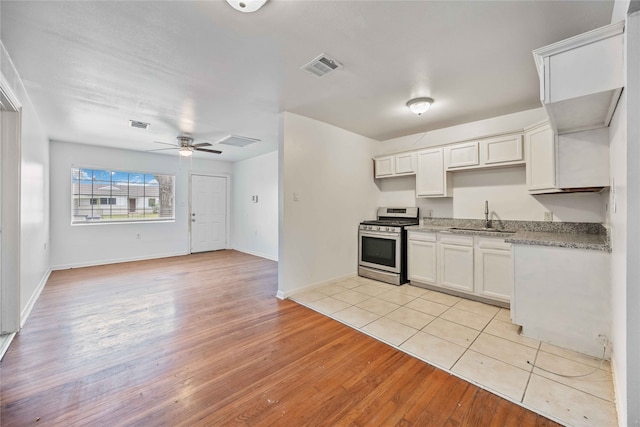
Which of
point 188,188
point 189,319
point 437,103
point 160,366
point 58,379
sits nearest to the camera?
point 58,379

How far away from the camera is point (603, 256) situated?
208 cm

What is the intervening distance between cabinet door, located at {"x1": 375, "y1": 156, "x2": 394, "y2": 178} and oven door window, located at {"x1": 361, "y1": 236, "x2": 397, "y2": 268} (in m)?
1.16

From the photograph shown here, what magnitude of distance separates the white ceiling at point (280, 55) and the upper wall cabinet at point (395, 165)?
0.71 metres

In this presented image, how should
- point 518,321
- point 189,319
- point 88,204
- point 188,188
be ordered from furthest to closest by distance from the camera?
point 188,188 < point 88,204 < point 189,319 < point 518,321

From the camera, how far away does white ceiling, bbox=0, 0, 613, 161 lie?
1.71 metres

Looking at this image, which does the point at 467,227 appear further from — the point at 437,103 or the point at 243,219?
the point at 243,219

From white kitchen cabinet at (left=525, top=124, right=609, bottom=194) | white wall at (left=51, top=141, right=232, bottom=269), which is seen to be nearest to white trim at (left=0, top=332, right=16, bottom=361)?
white wall at (left=51, top=141, right=232, bottom=269)

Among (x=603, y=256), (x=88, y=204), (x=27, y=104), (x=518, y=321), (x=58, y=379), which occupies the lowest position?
(x=58, y=379)

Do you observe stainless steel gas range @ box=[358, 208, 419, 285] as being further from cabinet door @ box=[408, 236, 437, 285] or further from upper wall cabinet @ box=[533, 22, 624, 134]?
upper wall cabinet @ box=[533, 22, 624, 134]

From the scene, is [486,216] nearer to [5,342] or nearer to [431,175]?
[431,175]

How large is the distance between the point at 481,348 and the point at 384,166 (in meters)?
3.11

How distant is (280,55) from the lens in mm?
2217

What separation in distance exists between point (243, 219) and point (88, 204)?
10.6ft

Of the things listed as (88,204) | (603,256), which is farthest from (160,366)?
(88,204)
